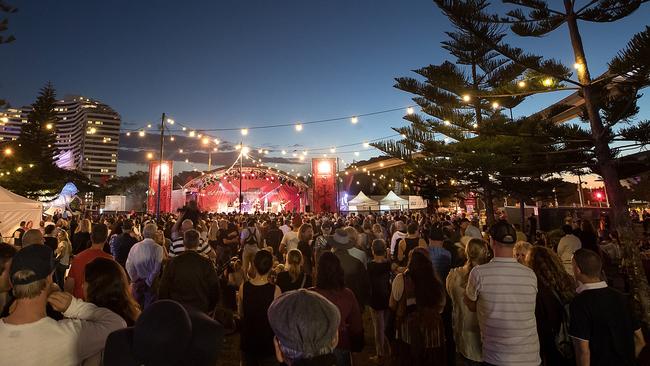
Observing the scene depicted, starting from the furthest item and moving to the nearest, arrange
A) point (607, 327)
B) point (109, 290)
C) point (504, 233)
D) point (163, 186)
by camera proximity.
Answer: point (163, 186), point (504, 233), point (607, 327), point (109, 290)

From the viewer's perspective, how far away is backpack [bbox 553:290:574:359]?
8.46ft

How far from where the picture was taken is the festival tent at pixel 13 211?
36.1ft

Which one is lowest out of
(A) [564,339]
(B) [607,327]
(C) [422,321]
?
(A) [564,339]

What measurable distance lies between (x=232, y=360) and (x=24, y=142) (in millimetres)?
30921

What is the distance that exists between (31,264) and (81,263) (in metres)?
2.08

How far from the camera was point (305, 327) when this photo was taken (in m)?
1.38

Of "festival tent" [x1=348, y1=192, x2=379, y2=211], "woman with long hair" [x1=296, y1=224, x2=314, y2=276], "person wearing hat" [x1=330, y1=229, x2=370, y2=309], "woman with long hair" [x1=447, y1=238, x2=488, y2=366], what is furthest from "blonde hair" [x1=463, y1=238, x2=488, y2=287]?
"festival tent" [x1=348, y1=192, x2=379, y2=211]

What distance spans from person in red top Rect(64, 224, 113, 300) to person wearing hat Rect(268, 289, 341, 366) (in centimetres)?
265

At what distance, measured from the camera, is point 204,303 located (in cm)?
326

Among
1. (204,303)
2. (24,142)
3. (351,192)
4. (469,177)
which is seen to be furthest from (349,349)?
(351,192)

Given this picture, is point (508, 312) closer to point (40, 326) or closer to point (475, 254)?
point (475, 254)

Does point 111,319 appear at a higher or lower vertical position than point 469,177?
lower

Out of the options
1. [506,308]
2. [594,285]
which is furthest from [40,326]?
[594,285]

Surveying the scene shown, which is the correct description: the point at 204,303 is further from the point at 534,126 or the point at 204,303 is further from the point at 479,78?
the point at 479,78
